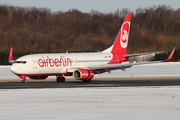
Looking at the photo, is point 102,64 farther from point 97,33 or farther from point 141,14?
point 141,14

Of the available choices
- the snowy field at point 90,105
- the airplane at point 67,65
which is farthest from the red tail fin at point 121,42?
the snowy field at point 90,105

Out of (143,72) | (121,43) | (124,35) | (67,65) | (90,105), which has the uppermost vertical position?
(124,35)

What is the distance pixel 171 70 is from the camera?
57.0 metres

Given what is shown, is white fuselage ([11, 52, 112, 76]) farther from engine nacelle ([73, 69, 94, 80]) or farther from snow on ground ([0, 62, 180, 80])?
snow on ground ([0, 62, 180, 80])

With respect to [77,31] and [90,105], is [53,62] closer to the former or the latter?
[90,105]

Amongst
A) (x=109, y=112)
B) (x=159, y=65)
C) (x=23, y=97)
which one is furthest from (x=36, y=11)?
(x=109, y=112)

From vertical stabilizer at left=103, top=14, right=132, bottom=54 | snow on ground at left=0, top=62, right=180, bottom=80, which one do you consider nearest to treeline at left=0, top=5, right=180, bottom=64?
snow on ground at left=0, top=62, right=180, bottom=80

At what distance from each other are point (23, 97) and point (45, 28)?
52.3m

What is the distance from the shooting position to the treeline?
7356 centimetres

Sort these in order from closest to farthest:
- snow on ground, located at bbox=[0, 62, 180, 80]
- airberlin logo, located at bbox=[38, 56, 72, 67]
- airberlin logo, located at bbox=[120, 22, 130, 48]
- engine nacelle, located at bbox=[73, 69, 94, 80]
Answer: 1. engine nacelle, located at bbox=[73, 69, 94, 80]
2. airberlin logo, located at bbox=[38, 56, 72, 67]
3. airberlin logo, located at bbox=[120, 22, 130, 48]
4. snow on ground, located at bbox=[0, 62, 180, 80]

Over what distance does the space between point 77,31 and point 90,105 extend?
5449 centimetres

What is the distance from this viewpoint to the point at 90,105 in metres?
23.5

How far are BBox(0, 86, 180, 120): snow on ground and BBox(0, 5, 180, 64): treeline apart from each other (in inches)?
1524

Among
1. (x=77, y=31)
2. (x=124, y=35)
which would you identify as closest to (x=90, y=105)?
(x=124, y=35)
